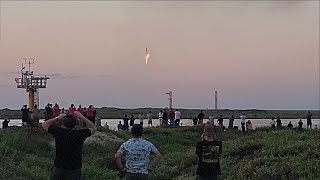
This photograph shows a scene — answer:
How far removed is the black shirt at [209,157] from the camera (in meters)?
9.88

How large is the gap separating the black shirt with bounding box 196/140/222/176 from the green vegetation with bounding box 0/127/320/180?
17.2 feet

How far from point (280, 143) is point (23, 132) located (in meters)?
10.3

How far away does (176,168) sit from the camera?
63.1 feet

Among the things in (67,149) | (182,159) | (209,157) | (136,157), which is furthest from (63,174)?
(182,159)

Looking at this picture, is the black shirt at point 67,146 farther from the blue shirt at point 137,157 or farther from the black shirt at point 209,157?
the black shirt at point 209,157

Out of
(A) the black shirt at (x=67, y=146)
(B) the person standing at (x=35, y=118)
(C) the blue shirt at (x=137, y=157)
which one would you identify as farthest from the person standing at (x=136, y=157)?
(B) the person standing at (x=35, y=118)

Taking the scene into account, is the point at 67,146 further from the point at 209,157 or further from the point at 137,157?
the point at 209,157

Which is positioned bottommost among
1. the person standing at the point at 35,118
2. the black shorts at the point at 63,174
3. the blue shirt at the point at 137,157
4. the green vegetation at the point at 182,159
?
the green vegetation at the point at 182,159

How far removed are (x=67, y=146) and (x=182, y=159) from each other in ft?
39.3

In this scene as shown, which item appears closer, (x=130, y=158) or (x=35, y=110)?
(x=130, y=158)

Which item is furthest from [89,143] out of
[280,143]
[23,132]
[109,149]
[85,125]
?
[85,125]

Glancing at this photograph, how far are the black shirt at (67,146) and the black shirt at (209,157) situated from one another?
2236mm

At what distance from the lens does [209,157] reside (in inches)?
390

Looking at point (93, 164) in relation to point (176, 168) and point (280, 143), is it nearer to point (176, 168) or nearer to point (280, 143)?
point (176, 168)
